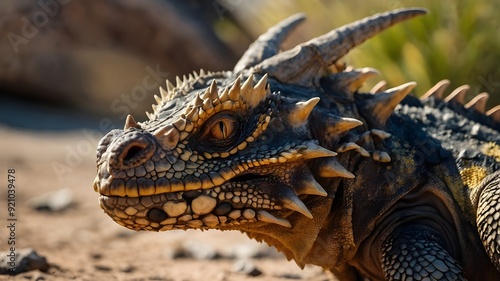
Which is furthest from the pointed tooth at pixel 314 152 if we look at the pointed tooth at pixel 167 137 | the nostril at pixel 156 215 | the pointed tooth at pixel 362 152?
the nostril at pixel 156 215

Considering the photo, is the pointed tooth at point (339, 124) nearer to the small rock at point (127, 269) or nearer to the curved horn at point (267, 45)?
the curved horn at point (267, 45)

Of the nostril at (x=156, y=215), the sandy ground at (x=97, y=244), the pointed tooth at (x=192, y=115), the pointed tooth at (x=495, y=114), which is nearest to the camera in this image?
A: the nostril at (x=156, y=215)

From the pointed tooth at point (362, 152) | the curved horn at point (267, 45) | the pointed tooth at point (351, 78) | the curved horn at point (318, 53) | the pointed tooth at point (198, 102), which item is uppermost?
the curved horn at point (267, 45)

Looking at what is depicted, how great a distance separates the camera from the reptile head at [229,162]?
467 cm

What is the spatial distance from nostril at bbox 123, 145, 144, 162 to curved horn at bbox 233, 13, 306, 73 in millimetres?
1616

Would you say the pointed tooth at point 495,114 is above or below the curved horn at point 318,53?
below

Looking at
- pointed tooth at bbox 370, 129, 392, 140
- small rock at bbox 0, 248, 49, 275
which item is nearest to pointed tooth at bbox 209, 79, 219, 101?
pointed tooth at bbox 370, 129, 392, 140

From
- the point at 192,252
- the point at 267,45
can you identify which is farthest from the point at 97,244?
the point at 267,45

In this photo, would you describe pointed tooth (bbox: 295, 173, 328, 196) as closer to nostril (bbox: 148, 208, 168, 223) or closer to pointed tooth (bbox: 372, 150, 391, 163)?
pointed tooth (bbox: 372, 150, 391, 163)

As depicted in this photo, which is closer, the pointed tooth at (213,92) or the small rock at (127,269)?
the pointed tooth at (213,92)

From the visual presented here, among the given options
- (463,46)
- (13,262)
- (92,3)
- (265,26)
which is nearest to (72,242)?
(13,262)

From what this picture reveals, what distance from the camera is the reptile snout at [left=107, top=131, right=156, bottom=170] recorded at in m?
4.58

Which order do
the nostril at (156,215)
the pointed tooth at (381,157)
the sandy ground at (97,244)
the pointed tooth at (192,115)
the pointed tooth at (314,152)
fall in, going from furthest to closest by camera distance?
the sandy ground at (97,244)
the pointed tooth at (381,157)
the pointed tooth at (314,152)
the pointed tooth at (192,115)
the nostril at (156,215)

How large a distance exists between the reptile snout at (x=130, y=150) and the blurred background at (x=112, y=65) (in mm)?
2618
